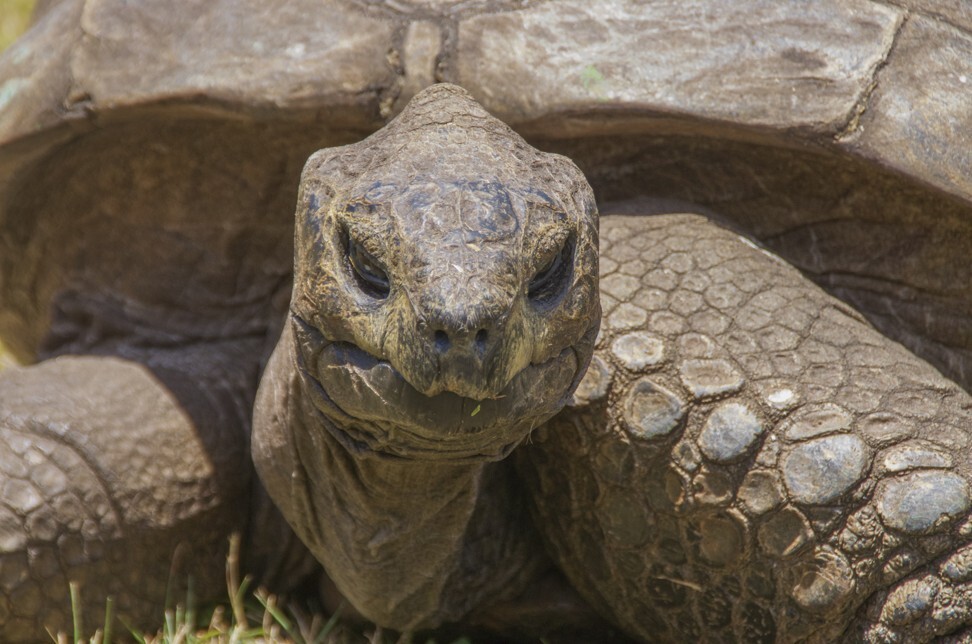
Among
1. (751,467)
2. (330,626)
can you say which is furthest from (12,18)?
(751,467)

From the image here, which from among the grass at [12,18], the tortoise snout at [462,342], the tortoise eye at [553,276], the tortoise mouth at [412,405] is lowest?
the grass at [12,18]

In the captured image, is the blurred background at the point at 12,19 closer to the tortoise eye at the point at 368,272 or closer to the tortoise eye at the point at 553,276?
the tortoise eye at the point at 368,272

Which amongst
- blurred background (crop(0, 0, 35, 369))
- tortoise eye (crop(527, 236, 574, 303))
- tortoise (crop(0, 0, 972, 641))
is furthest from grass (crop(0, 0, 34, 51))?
tortoise eye (crop(527, 236, 574, 303))

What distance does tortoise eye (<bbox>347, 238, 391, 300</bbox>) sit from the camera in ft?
6.89

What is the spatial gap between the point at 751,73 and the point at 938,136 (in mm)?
422

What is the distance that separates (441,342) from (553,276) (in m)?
0.31

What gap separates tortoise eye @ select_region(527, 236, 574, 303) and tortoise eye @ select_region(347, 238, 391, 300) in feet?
0.77

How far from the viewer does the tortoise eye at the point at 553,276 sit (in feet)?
7.03

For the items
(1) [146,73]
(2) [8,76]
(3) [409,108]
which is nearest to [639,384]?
(3) [409,108]

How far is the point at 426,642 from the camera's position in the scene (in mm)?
3062

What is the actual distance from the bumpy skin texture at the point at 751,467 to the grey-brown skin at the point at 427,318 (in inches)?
12.6

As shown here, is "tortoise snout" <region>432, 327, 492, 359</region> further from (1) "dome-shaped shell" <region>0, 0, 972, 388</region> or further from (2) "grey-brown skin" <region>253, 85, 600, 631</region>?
(1) "dome-shaped shell" <region>0, 0, 972, 388</region>

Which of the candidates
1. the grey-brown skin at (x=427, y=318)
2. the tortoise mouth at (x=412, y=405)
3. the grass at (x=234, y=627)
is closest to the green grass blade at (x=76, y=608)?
the grass at (x=234, y=627)

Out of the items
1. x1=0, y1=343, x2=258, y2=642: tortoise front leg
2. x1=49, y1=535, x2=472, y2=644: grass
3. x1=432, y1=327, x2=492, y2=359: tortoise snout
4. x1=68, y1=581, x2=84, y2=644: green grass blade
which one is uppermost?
x1=432, y1=327, x2=492, y2=359: tortoise snout
